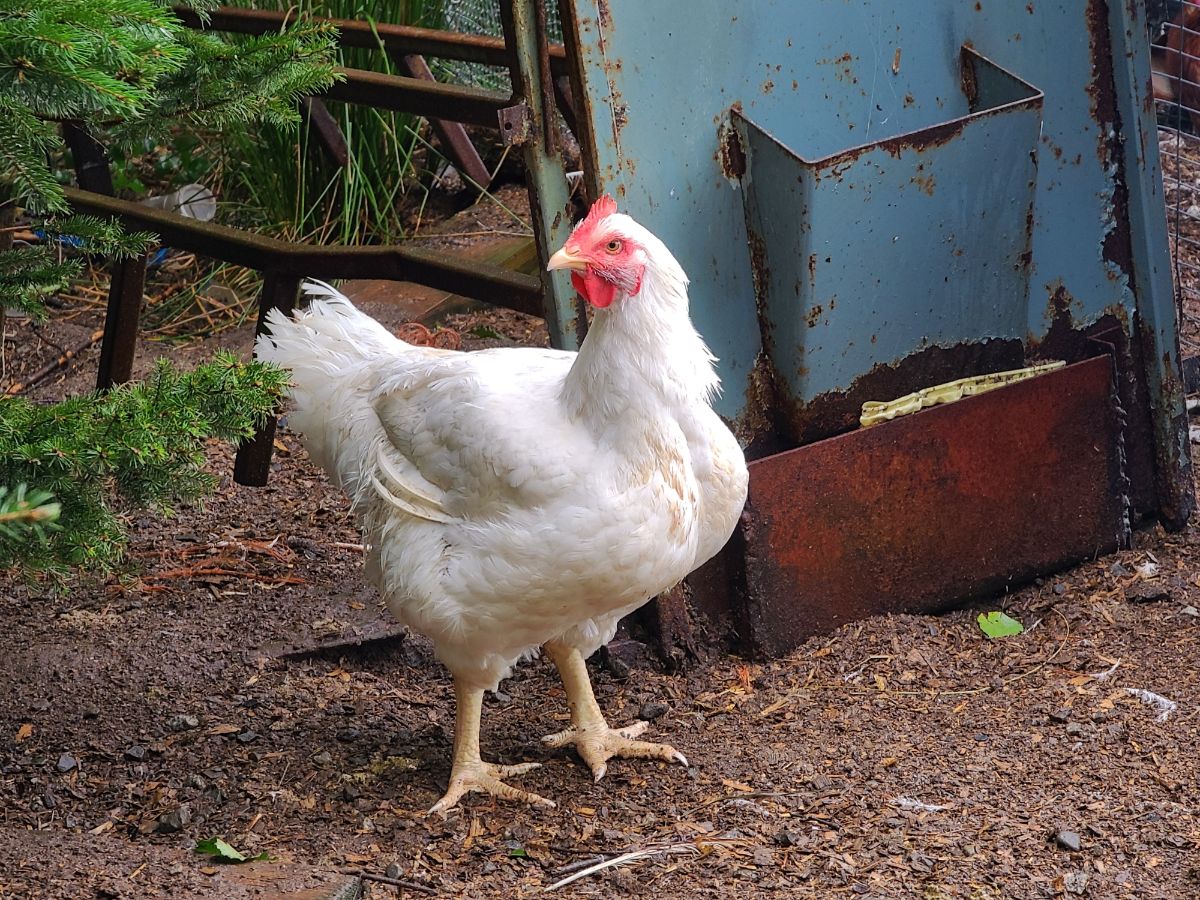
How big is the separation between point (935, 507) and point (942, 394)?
32cm

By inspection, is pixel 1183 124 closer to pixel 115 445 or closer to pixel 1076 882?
pixel 1076 882

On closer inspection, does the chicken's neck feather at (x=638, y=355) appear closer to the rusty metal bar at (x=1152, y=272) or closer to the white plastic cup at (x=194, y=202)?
the rusty metal bar at (x=1152, y=272)

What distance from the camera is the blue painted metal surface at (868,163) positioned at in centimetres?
323

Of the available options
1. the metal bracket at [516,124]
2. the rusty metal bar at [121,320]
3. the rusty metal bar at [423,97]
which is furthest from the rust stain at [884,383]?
the rusty metal bar at [121,320]

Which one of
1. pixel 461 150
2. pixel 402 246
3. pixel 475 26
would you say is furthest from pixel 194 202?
pixel 402 246

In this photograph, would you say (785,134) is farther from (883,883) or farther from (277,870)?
(277,870)

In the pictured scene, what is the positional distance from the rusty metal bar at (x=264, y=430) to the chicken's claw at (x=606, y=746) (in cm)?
129

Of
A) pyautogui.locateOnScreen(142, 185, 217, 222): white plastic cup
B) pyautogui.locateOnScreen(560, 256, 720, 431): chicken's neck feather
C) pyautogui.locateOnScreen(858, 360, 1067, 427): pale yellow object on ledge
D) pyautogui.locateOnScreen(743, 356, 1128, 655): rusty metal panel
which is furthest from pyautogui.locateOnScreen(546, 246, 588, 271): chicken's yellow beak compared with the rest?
pyautogui.locateOnScreen(142, 185, 217, 222): white plastic cup

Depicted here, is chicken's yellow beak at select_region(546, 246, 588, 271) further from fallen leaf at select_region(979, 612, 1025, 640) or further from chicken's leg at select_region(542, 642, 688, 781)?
fallen leaf at select_region(979, 612, 1025, 640)

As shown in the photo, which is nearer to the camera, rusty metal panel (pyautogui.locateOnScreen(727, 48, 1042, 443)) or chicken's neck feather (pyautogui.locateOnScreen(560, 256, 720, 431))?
chicken's neck feather (pyautogui.locateOnScreen(560, 256, 720, 431))

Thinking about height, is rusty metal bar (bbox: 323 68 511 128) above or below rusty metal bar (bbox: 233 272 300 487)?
above

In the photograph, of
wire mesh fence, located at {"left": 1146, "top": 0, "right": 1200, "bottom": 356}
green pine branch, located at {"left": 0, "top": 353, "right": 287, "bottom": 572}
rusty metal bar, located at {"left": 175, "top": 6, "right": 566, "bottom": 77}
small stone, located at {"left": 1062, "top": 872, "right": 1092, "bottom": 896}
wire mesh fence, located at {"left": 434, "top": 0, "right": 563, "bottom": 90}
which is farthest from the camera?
wire mesh fence, located at {"left": 434, "top": 0, "right": 563, "bottom": 90}

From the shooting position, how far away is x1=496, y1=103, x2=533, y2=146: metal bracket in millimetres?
3168

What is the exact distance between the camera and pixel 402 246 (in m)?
3.76
